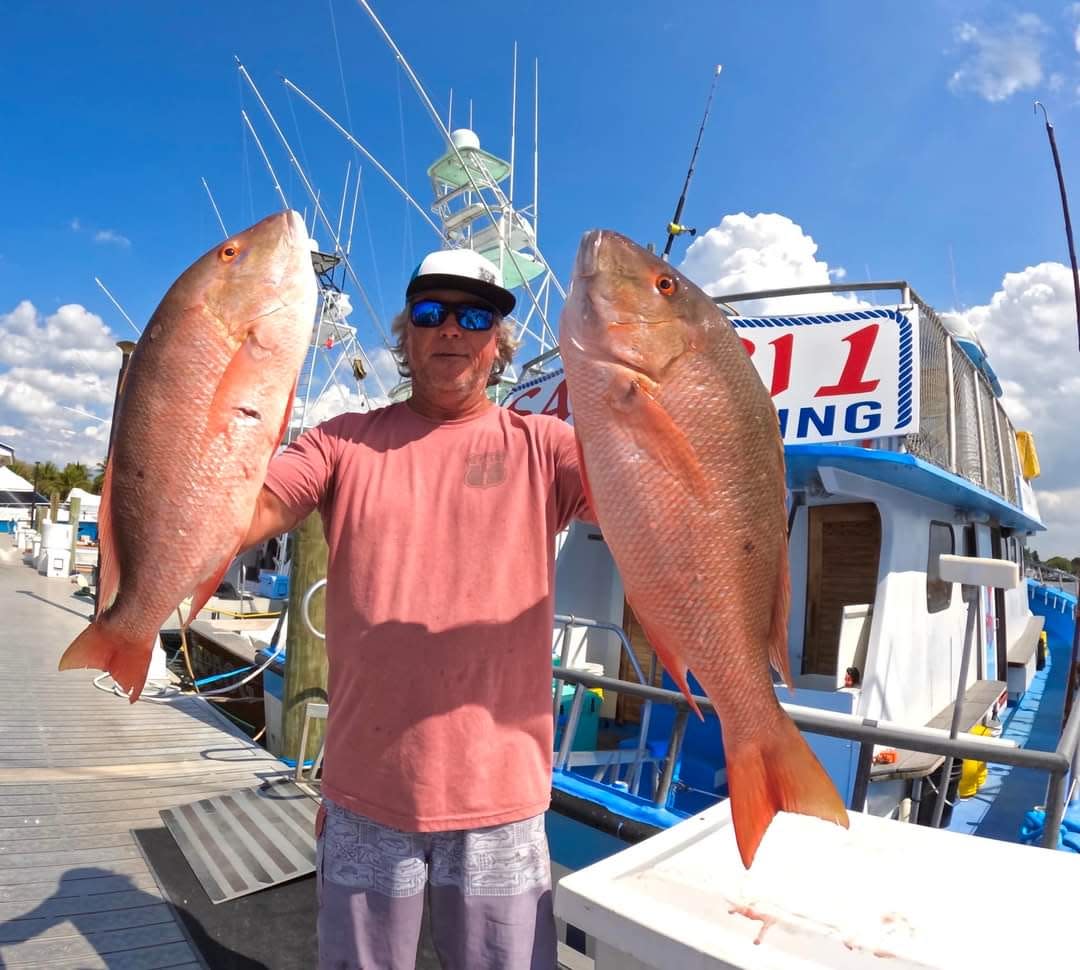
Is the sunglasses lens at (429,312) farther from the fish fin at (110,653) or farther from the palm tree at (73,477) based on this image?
the palm tree at (73,477)

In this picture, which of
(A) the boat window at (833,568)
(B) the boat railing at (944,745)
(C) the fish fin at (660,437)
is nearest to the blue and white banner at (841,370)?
(A) the boat window at (833,568)

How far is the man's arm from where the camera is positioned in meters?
1.63

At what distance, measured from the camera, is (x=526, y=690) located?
1739 millimetres

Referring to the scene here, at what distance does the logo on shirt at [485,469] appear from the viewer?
1.77m

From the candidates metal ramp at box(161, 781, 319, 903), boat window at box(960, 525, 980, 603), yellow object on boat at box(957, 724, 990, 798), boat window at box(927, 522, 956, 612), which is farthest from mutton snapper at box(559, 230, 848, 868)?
boat window at box(960, 525, 980, 603)

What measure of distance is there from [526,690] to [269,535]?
0.70 metres

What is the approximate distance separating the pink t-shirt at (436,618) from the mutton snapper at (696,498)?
371 mm

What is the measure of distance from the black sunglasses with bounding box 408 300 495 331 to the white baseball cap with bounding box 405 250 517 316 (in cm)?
3

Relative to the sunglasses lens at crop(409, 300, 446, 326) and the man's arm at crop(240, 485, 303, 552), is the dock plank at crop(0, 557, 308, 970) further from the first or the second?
the sunglasses lens at crop(409, 300, 446, 326)

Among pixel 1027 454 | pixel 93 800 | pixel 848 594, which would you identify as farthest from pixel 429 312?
pixel 1027 454

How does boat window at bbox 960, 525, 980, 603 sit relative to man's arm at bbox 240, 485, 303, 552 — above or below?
above

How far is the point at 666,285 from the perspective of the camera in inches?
59.8

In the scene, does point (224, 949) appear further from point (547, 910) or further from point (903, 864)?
point (903, 864)

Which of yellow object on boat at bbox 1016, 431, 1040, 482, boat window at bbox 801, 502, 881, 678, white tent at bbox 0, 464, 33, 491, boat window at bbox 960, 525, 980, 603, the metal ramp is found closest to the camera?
the metal ramp
